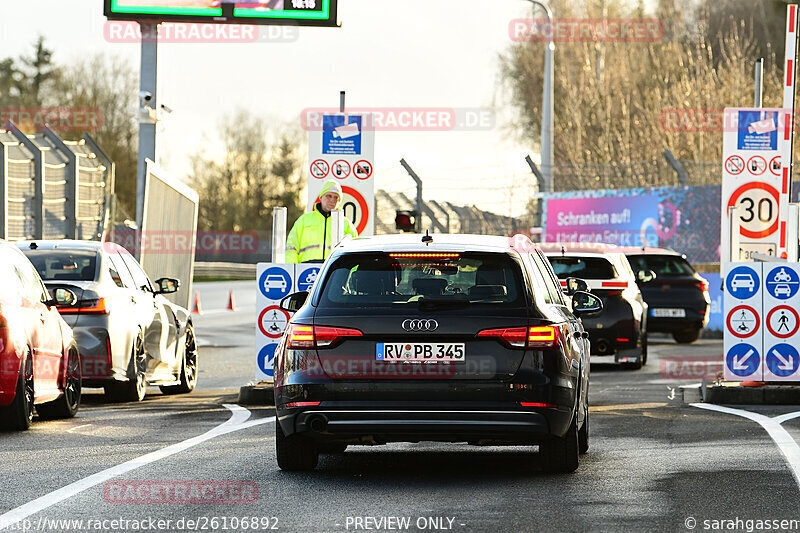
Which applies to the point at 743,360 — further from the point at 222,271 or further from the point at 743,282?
the point at 222,271

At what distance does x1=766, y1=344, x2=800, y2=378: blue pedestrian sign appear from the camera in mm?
15484

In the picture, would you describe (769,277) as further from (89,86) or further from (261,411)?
(89,86)

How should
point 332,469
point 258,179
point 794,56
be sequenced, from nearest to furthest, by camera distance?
point 332,469, point 794,56, point 258,179

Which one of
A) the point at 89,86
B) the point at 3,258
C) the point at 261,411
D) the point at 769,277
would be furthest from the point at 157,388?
the point at 89,86

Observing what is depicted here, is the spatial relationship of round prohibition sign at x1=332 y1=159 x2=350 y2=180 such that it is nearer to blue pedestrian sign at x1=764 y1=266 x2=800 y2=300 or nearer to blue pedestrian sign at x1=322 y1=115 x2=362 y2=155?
blue pedestrian sign at x1=322 y1=115 x2=362 y2=155

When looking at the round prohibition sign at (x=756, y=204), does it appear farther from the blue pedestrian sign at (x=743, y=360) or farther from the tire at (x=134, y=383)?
the tire at (x=134, y=383)

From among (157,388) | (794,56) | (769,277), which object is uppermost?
(794,56)

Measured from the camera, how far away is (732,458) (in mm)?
10383

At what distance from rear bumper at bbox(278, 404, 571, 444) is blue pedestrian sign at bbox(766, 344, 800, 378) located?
22.2ft

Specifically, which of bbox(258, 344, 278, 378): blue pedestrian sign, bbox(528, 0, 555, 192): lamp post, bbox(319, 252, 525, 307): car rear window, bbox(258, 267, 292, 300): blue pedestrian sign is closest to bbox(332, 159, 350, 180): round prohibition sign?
bbox(258, 267, 292, 300): blue pedestrian sign

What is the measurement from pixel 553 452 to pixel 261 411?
5.08 metres

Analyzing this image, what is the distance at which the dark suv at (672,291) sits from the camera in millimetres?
25875

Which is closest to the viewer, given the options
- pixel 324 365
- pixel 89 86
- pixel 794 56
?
pixel 324 365

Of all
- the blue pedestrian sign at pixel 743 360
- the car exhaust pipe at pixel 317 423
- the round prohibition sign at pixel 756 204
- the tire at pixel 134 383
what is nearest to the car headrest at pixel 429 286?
the car exhaust pipe at pixel 317 423
